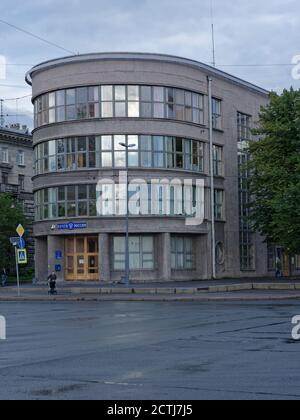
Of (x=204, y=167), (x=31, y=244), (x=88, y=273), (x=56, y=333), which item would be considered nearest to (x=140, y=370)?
(x=56, y=333)

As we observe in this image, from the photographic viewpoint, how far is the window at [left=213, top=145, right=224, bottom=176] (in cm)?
6208

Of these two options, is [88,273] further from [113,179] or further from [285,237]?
[285,237]

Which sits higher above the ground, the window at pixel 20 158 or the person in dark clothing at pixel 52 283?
the window at pixel 20 158

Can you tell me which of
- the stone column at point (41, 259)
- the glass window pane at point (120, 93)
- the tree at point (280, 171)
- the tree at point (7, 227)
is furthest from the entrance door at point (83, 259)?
the tree at point (7, 227)

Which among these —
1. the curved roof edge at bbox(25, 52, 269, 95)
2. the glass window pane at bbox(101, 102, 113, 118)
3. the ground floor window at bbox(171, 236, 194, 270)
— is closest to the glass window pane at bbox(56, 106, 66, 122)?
the glass window pane at bbox(101, 102, 113, 118)

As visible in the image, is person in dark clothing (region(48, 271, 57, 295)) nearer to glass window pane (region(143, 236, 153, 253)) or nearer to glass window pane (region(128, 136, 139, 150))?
glass window pane (region(143, 236, 153, 253))

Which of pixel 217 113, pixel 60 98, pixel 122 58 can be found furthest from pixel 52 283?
pixel 217 113

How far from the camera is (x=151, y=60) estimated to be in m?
56.5

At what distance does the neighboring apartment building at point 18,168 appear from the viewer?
86312 mm

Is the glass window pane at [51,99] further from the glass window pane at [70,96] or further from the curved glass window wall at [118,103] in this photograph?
the glass window pane at [70,96]

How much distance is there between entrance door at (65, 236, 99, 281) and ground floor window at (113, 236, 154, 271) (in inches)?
66.0

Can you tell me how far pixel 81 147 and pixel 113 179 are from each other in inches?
143

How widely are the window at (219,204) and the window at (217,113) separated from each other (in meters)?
5.44

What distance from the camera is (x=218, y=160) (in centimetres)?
6259
